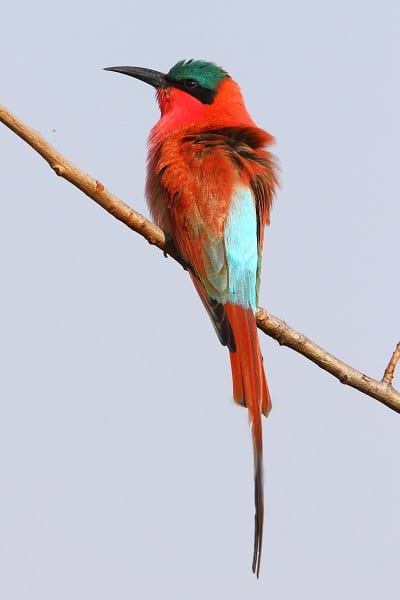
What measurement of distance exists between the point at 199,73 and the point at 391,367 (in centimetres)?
175

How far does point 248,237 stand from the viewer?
2947mm

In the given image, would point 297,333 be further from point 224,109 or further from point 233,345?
point 224,109

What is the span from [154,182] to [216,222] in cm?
36

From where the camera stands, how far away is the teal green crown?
3752mm

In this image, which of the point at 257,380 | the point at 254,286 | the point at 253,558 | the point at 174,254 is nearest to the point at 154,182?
the point at 174,254

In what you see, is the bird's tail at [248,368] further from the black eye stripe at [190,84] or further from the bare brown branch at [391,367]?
the black eye stripe at [190,84]

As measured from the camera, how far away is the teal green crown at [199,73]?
148 inches

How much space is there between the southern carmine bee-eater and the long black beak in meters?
0.48

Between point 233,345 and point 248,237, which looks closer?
point 233,345

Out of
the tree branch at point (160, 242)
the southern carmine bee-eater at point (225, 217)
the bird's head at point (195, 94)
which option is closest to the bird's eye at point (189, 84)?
the bird's head at point (195, 94)

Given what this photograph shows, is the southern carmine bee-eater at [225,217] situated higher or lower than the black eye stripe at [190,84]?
lower

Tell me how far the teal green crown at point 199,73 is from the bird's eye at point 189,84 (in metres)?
0.01

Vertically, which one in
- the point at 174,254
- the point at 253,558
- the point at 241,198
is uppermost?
the point at 241,198

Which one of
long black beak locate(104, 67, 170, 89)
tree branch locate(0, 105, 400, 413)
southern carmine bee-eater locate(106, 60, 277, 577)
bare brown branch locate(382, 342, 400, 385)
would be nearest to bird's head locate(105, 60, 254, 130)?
long black beak locate(104, 67, 170, 89)
